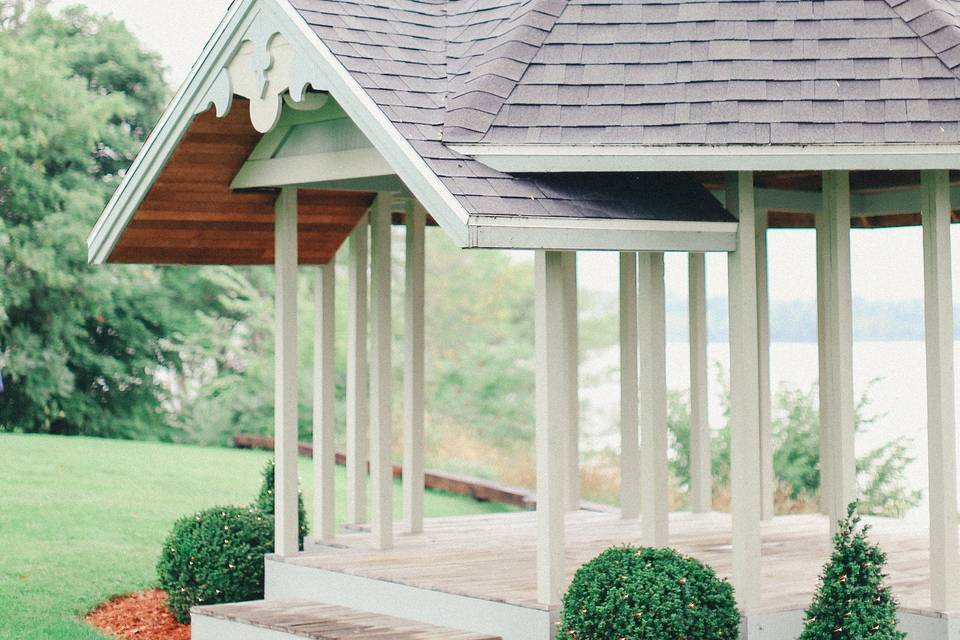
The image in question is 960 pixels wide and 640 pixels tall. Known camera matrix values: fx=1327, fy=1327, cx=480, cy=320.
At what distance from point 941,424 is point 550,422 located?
2.09 metres

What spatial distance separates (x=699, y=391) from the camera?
11.4 meters

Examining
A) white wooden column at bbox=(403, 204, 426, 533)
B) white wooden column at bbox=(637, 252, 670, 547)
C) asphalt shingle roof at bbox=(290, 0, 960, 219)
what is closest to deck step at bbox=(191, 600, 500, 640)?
white wooden column at bbox=(637, 252, 670, 547)

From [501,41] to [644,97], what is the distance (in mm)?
1063

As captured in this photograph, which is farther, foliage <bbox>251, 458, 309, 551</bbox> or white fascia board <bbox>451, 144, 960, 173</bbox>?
foliage <bbox>251, 458, 309, 551</bbox>

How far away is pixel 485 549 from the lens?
944cm

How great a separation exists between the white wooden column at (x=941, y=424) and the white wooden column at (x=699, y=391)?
4246mm

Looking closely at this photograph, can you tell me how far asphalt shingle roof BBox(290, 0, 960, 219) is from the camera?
6.96m

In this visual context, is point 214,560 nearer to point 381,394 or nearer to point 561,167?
point 381,394

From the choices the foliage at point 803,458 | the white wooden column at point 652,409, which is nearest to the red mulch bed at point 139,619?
the white wooden column at point 652,409

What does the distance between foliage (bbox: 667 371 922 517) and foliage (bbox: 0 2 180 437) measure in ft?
30.4

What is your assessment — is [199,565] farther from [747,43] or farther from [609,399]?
[609,399]

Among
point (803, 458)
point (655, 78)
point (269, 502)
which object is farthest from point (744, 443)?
point (803, 458)

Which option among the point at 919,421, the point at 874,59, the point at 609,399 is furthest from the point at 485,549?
the point at 609,399

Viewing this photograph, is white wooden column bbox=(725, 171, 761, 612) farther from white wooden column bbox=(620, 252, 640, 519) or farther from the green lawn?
the green lawn
